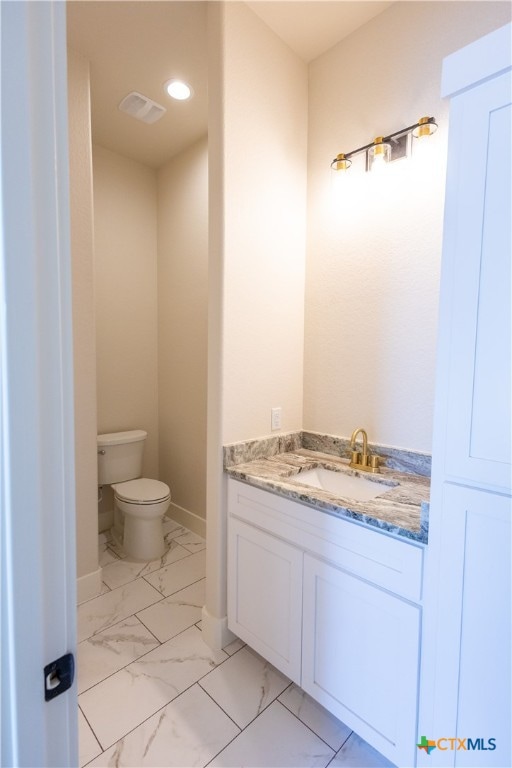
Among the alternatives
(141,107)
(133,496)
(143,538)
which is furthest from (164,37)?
(143,538)

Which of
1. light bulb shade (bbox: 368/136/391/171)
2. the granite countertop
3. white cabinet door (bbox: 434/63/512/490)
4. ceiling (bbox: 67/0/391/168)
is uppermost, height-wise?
ceiling (bbox: 67/0/391/168)

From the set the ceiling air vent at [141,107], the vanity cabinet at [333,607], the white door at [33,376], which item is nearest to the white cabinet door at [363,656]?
the vanity cabinet at [333,607]

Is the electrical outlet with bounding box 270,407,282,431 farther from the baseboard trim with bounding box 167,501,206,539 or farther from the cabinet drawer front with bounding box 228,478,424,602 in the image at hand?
the baseboard trim with bounding box 167,501,206,539

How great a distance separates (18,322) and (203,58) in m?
2.15

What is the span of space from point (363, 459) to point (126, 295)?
85.9 inches

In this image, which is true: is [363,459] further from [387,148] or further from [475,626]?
[387,148]

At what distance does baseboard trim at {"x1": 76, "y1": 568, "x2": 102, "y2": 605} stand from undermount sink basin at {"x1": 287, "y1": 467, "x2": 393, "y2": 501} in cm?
139

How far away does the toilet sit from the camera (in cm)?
236

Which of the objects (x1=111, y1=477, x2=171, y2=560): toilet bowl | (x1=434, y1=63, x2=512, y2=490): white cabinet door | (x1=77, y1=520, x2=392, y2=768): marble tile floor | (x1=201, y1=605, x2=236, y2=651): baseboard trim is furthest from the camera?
(x1=111, y1=477, x2=171, y2=560): toilet bowl

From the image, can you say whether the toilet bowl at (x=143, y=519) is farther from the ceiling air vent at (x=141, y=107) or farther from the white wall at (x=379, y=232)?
the ceiling air vent at (x=141, y=107)

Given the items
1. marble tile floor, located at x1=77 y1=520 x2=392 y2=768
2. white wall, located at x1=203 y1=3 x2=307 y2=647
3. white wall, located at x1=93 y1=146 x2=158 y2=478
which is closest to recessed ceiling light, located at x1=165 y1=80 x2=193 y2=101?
white wall, located at x1=203 y1=3 x2=307 y2=647

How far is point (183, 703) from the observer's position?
1.42m

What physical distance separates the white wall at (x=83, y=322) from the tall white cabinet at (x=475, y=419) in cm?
178

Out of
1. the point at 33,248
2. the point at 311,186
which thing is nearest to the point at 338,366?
the point at 311,186
